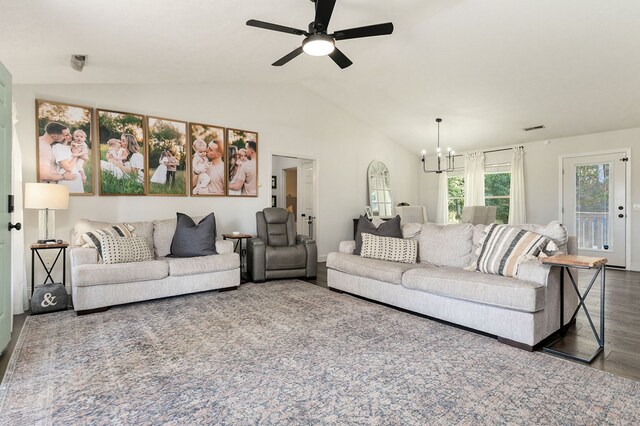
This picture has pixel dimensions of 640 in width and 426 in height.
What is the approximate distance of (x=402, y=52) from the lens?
457cm

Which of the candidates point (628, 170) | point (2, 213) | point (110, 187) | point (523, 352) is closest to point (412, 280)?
point (523, 352)

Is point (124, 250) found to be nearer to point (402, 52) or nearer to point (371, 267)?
point (371, 267)

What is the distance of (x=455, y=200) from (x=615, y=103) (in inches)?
139

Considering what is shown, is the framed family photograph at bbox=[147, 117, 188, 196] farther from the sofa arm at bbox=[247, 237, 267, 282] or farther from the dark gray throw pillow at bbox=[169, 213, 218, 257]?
the sofa arm at bbox=[247, 237, 267, 282]

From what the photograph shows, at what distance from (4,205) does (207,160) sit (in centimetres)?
297

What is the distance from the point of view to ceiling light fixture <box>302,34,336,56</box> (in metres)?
2.79

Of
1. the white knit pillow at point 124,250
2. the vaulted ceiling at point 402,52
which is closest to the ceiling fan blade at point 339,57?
the vaulted ceiling at point 402,52

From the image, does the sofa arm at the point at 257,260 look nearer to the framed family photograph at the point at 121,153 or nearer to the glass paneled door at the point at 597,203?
the framed family photograph at the point at 121,153

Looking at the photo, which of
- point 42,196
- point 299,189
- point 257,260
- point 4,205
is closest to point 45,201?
point 42,196

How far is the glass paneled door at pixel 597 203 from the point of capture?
5836mm

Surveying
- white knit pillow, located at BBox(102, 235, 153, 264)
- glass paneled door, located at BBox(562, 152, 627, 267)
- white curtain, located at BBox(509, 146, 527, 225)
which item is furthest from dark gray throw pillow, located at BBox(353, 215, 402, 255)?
glass paneled door, located at BBox(562, 152, 627, 267)

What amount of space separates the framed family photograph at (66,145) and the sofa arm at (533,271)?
476 centimetres

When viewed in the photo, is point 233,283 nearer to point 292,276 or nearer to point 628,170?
point 292,276

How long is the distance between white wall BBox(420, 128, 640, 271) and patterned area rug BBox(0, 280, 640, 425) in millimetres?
4938
